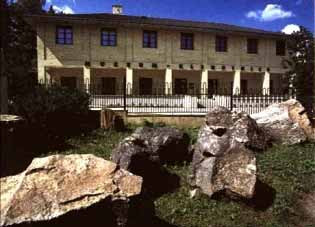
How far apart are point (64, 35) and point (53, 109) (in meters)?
11.0

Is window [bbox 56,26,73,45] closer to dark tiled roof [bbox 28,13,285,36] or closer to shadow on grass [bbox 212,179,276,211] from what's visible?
dark tiled roof [bbox 28,13,285,36]

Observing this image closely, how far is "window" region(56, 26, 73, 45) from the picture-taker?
53.5 feet

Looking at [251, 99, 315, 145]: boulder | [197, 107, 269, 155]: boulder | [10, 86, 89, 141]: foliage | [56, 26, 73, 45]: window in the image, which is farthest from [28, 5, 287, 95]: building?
[197, 107, 269, 155]: boulder

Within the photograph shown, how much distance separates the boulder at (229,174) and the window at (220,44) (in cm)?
1322

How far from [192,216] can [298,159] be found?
2.50 metres

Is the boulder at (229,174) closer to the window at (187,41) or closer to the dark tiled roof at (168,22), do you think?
the dark tiled roof at (168,22)

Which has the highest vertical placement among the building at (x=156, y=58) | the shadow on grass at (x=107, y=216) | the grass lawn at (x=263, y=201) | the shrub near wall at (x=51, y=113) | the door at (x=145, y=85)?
the building at (x=156, y=58)

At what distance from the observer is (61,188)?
3.22 m

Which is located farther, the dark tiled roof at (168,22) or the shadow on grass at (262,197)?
the dark tiled roof at (168,22)

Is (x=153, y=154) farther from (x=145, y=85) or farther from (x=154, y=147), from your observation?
(x=145, y=85)

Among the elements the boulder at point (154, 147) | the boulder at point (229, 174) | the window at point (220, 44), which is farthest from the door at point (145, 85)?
the boulder at point (229, 174)

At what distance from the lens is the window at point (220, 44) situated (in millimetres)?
17719

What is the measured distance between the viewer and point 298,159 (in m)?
6.11

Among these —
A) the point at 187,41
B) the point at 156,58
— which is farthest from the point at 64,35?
the point at 187,41
